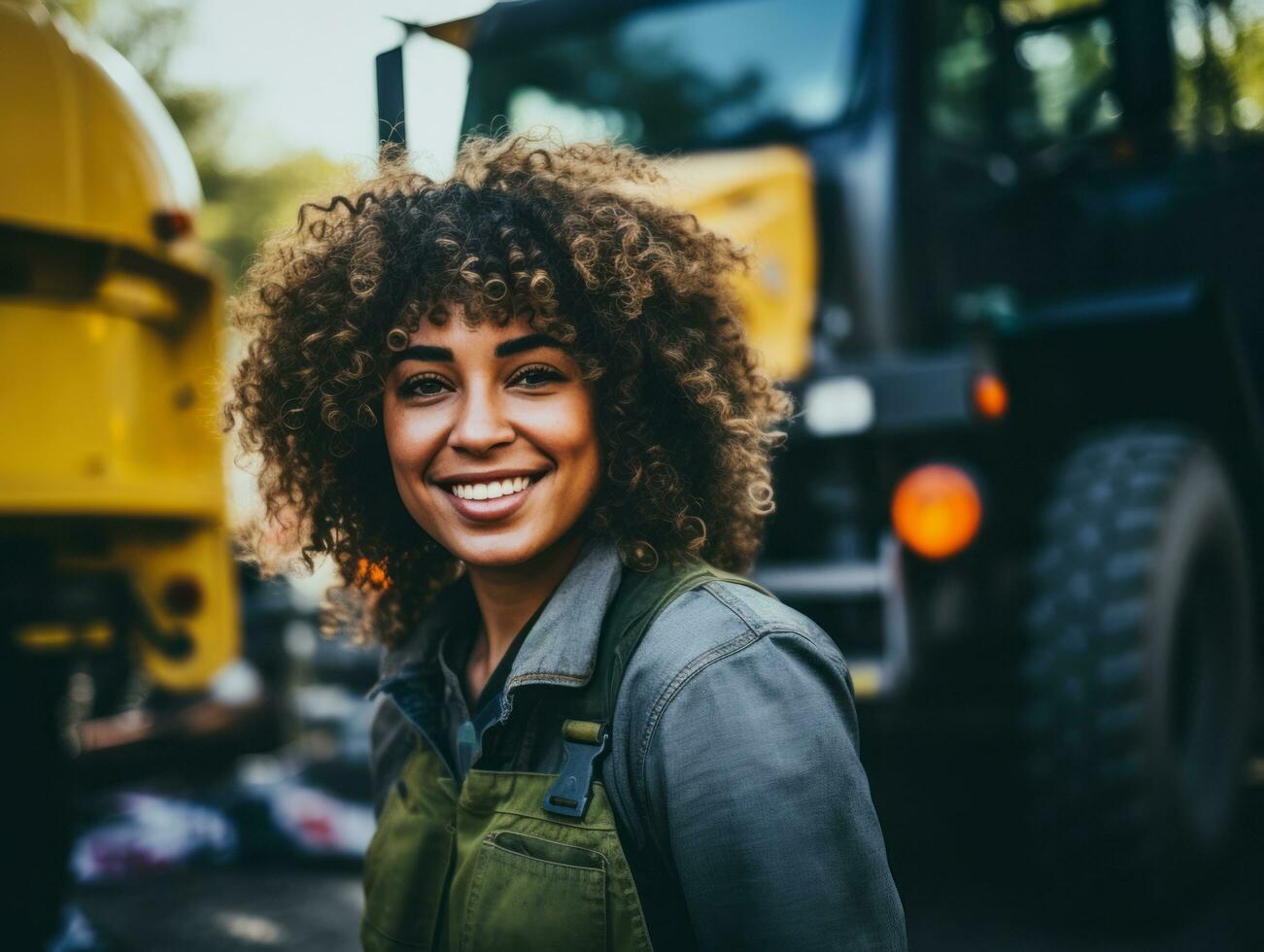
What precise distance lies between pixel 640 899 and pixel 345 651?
3.83 meters

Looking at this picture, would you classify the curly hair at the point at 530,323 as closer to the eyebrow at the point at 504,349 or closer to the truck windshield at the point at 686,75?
the eyebrow at the point at 504,349

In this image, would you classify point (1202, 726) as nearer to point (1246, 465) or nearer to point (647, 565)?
point (1246, 465)

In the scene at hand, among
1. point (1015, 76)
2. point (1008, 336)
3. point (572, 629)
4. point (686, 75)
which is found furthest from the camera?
Answer: point (1015, 76)

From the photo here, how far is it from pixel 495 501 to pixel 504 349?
19 centimetres

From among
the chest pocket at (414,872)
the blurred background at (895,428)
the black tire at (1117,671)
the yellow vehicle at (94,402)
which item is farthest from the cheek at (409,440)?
the yellow vehicle at (94,402)

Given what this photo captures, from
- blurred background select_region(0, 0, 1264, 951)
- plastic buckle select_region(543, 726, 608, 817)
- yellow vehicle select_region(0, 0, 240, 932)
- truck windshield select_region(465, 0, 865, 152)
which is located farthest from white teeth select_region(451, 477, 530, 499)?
truck windshield select_region(465, 0, 865, 152)

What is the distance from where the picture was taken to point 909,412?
3.74m

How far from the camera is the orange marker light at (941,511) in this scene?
12.3 feet

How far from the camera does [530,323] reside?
5.22 ft

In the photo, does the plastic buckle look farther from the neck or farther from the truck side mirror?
the truck side mirror

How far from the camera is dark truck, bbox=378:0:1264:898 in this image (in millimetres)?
3318

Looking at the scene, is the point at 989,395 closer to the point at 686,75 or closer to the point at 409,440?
the point at 686,75

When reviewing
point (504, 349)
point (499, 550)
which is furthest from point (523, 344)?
point (499, 550)

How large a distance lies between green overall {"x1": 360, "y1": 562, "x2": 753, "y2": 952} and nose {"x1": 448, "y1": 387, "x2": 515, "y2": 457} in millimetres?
232
